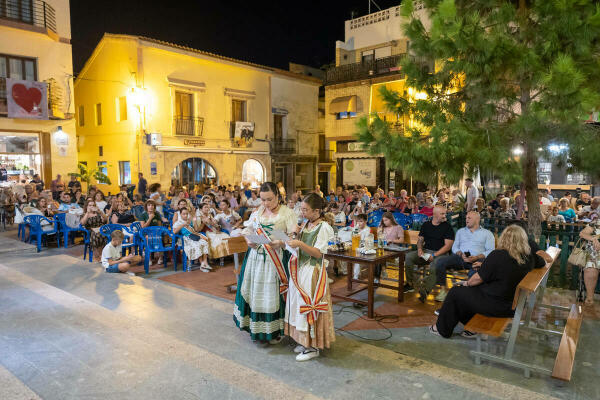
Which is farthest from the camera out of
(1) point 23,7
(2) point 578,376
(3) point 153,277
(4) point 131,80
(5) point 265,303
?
(4) point 131,80

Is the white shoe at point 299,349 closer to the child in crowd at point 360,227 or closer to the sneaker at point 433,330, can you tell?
the sneaker at point 433,330

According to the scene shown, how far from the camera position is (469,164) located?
16.9ft

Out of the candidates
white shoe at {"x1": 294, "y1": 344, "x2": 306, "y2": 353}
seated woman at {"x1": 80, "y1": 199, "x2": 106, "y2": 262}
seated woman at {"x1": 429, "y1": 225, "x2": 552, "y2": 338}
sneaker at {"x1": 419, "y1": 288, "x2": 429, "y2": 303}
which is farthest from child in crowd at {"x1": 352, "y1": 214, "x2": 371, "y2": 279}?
seated woman at {"x1": 80, "y1": 199, "x2": 106, "y2": 262}

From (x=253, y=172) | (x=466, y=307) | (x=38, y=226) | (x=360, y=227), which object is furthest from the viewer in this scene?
(x=253, y=172)

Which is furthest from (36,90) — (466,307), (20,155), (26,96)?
(466,307)

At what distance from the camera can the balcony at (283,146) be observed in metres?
23.5

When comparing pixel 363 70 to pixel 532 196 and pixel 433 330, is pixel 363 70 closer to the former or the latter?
pixel 532 196

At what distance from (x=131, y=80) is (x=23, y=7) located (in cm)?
438

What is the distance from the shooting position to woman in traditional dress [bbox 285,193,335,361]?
3.79m

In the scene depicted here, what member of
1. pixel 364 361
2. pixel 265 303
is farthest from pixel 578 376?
pixel 265 303

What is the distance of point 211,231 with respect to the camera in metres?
8.31

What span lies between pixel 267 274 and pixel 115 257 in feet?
15.0

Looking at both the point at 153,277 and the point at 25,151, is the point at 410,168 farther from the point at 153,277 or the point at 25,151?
the point at 25,151

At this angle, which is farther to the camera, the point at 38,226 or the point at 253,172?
the point at 253,172
